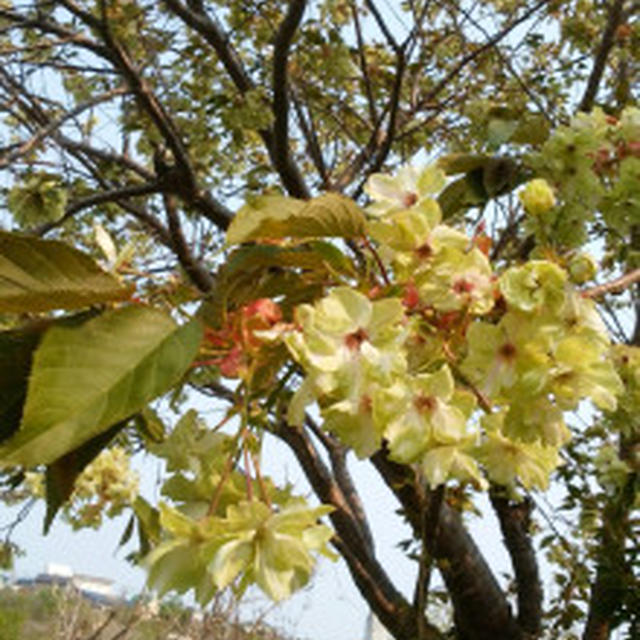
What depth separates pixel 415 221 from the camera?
646 millimetres

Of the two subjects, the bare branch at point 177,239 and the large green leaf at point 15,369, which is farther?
the bare branch at point 177,239

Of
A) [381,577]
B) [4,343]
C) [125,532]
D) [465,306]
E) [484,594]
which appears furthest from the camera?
[381,577]

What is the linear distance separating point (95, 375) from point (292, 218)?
0.20 metres

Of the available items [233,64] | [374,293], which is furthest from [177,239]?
[374,293]

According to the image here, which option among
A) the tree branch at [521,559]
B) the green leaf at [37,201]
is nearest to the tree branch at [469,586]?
Result: the tree branch at [521,559]

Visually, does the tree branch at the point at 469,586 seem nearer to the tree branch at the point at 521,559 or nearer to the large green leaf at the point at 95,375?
the tree branch at the point at 521,559

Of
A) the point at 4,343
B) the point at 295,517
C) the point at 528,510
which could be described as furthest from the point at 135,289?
the point at 528,510

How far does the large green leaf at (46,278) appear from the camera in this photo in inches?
18.5

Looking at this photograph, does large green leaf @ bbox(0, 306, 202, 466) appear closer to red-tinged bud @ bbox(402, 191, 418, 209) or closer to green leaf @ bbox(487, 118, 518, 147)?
red-tinged bud @ bbox(402, 191, 418, 209)

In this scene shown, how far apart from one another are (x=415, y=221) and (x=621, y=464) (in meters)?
2.67

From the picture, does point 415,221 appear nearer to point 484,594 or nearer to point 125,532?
point 125,532

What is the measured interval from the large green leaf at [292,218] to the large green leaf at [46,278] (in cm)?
11

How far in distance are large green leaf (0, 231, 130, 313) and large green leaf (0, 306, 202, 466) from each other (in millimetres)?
25

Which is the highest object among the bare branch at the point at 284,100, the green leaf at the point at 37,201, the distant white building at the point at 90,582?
the bare branch at the point at 284,100
